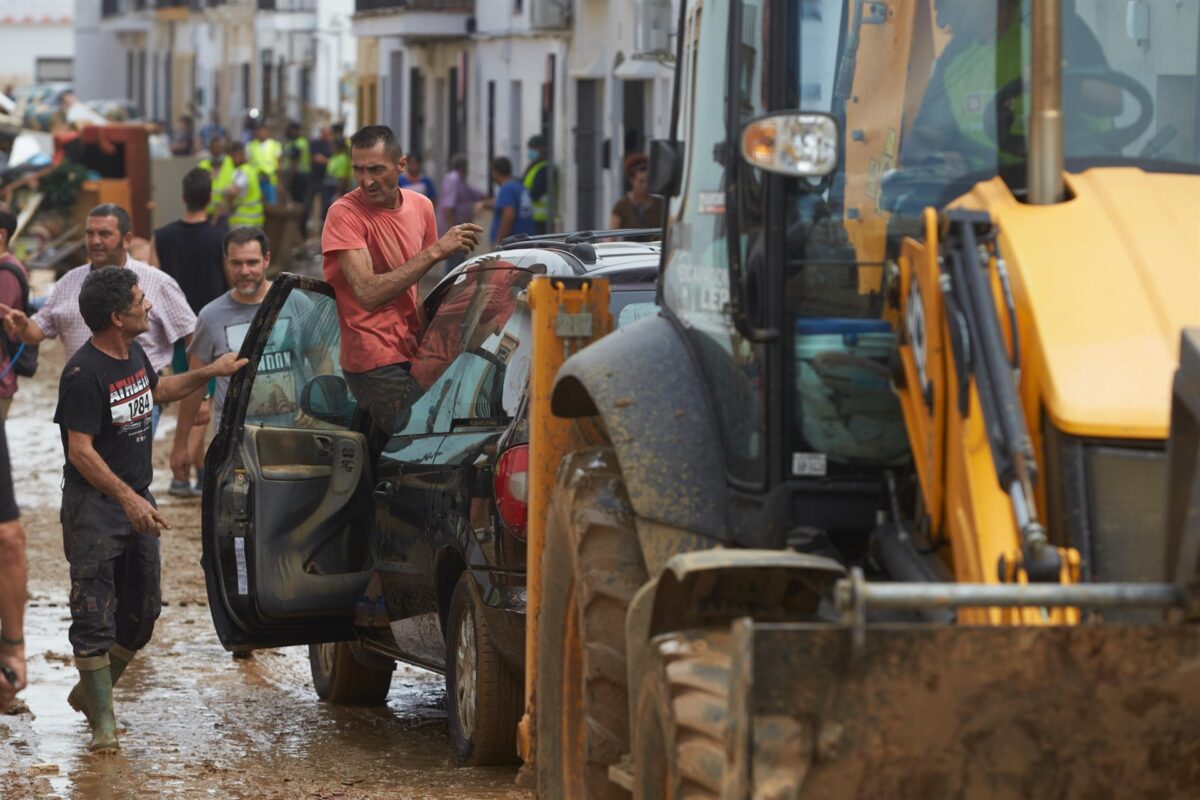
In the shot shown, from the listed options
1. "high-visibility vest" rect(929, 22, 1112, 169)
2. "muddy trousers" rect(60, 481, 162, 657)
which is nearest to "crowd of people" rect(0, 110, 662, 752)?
"muddy trousers" rect(60, 481, 162, 657)

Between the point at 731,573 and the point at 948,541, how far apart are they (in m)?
0.46

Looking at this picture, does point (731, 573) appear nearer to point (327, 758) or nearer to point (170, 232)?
point (327, 758)

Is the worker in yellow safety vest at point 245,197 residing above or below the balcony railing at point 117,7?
below

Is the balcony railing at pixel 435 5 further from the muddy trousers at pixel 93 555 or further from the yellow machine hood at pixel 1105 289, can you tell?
the yellow machine hood at pixel 1105 289

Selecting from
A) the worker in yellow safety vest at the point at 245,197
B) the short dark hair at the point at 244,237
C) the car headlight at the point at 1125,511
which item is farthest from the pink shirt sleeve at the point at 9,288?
the worker in yellow safety vest at the point at 245,197

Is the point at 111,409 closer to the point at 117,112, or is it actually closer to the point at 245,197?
the point at 245,197

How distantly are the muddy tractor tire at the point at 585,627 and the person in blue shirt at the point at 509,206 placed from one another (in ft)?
70.4

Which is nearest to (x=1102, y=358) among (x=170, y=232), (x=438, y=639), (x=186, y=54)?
(x=438, y=639)

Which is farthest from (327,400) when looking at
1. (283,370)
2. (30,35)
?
(30,35)

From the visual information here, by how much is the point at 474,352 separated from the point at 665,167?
2737mm

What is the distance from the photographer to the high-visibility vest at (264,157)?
37500 millimetres

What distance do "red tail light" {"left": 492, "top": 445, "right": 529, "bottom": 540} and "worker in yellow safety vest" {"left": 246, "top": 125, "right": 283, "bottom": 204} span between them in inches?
1173

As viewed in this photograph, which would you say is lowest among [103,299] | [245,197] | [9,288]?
[245,197]

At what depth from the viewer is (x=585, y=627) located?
5.50 meters
